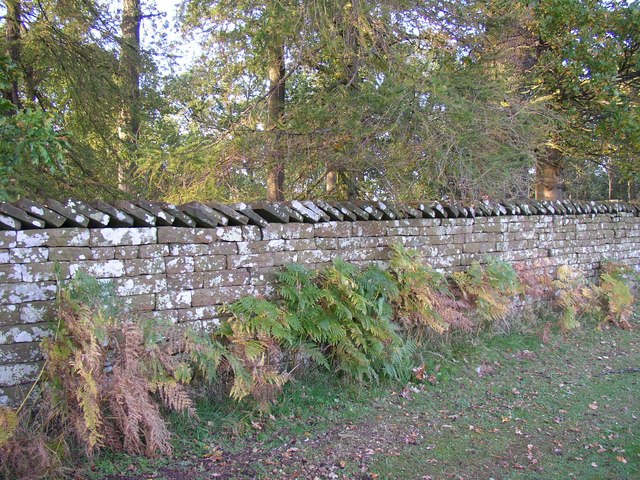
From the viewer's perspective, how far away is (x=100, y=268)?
436 cm

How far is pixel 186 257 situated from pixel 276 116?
11.9 feet

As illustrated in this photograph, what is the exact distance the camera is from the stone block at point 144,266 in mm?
4523

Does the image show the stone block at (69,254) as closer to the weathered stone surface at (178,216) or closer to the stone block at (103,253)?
the stone block at (103,253)

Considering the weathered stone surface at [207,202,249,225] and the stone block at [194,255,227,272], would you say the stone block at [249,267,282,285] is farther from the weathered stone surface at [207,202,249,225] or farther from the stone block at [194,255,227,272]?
the weathered stone surface at [207,202,249,225]

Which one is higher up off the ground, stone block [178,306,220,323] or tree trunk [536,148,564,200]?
tree trunk [536,148,564,200]

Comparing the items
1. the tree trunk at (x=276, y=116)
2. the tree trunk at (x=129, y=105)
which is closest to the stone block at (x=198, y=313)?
the tree trunk at (x=276, y=116)

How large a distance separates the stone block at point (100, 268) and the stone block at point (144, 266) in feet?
0.20

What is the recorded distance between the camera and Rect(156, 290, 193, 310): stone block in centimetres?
470

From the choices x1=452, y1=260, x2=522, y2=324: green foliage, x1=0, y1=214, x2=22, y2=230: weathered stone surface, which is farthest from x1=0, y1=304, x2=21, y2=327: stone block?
x1=452, y1=260, x2=522, y2=324: green foliage

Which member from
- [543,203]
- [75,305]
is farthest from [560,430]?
[543,203]

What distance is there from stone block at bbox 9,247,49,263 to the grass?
1.65 meters

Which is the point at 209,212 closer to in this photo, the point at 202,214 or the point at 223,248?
the point at 202,214

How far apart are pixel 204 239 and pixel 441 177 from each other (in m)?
3.67

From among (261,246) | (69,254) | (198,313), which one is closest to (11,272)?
(69,254)
